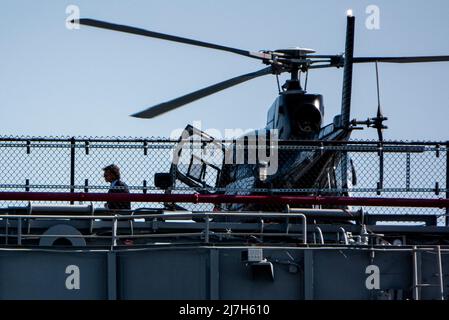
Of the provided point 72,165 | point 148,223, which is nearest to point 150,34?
point 72,165

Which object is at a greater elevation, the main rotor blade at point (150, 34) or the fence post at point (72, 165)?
the main rotor blade at point (150, 34)

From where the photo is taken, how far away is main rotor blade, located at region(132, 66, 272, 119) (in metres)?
26.2

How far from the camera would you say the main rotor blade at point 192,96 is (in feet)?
86.1

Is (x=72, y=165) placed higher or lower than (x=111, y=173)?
higher

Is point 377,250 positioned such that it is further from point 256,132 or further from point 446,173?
point 256,132

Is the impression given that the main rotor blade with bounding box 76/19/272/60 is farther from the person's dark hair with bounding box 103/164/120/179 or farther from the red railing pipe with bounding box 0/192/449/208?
the red railing pipe with bounding box 0/192/449/208

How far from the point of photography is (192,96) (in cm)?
2739

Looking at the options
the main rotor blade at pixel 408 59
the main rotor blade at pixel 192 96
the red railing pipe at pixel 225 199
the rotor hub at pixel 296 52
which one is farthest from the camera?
the rotor hub at pixel 296 52

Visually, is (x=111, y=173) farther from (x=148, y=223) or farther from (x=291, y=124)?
(x=291, y=124)

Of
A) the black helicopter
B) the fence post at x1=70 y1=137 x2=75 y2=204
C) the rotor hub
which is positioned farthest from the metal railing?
the rotor hub

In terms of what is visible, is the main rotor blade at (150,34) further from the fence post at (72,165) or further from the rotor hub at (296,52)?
the fence post at (72,165)

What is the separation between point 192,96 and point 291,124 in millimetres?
3263

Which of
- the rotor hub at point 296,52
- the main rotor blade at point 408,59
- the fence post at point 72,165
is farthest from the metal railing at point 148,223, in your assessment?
the rotor hub at point 296,52
